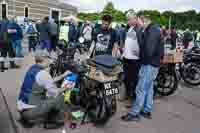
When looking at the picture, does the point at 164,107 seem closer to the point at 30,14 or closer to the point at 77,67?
the point at 77,67

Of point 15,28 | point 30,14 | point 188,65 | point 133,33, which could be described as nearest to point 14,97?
point 133,33

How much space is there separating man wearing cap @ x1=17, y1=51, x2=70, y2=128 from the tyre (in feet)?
16.6

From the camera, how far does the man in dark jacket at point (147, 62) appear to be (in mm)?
5535

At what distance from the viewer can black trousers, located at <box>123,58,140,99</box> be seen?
660 cm

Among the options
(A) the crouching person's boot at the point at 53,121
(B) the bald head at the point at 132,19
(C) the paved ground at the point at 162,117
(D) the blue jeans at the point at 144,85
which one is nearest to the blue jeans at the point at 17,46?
(C) the paved ground at the point at 162,117

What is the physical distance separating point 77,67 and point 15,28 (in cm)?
752

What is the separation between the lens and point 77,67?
583 cm

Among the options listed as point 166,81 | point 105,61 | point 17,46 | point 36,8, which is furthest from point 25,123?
point 36,8

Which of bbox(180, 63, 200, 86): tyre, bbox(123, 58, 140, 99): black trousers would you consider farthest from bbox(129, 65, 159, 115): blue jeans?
bbox(180, 63, 200, 86): tyre

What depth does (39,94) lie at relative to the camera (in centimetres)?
529

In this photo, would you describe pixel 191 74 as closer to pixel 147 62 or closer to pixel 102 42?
pixel 102 42

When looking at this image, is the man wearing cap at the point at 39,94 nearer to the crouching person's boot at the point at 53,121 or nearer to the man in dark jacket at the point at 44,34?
the crouching person's boot at the point at 53,121

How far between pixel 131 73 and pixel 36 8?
51.1m

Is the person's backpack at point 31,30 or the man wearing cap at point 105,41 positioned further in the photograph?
the person's backpack at point 31,30
